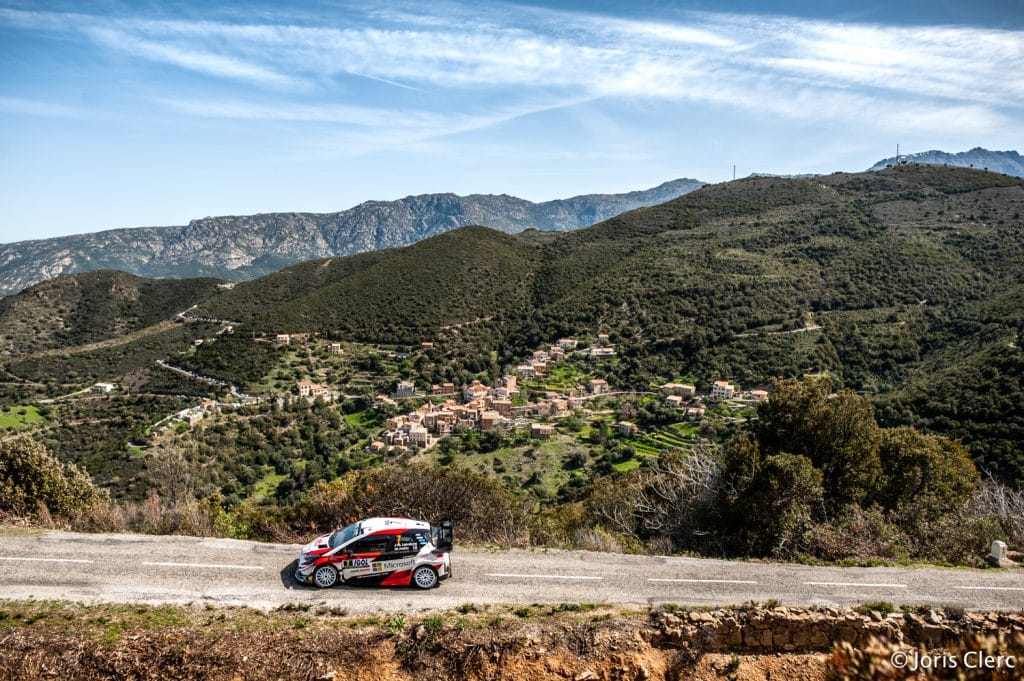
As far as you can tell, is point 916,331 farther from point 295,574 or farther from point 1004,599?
point 295,574

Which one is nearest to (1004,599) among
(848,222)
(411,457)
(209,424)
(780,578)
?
(780,578)

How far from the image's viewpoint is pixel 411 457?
3700 cm

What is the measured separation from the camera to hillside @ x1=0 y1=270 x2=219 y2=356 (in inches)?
3233

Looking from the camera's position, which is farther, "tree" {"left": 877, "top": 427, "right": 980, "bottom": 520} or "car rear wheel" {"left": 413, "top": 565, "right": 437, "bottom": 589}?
"tree" {"left": 877, "top": 427, "right": 980, "bottom": 520}

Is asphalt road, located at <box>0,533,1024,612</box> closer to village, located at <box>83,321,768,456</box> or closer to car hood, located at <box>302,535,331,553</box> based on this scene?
car hood, located at <box>302,535,331,553</box>

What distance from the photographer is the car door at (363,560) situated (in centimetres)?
920

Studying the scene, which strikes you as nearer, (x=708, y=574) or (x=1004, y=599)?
(x=1004, y=599)

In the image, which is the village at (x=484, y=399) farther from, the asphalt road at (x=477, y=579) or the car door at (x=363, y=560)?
the car door at (x=363, y=560)

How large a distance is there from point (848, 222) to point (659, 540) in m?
86.3

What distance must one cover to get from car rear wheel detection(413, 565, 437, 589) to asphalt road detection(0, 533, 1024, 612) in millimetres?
190

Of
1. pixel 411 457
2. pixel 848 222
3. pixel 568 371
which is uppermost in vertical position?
pixel 848 222

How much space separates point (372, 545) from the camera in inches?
365

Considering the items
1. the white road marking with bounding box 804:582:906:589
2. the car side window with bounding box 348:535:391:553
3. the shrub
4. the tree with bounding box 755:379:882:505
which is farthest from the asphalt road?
the tree with bounding box 755:379:882:505

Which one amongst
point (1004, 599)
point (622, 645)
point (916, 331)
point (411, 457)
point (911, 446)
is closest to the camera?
point (622, 645)
